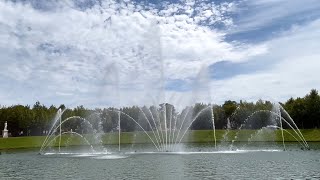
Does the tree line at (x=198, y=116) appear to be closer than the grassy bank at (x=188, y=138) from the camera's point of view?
No

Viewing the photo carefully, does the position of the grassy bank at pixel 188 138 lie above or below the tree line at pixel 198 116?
below

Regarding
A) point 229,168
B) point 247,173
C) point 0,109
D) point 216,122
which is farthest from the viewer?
point 216,122

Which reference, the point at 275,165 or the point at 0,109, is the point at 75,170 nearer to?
the point at 275,165

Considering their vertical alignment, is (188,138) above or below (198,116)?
below

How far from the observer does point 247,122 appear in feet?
444

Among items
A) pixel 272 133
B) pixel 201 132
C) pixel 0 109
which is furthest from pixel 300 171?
pixel 0 109

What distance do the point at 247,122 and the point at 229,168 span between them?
104268 millimetres

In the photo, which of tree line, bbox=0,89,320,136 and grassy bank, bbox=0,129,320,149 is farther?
tree line, bbox=0,89,320,136

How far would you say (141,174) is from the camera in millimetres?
31484

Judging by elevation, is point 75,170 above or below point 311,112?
below

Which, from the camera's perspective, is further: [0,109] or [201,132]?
[0,109]

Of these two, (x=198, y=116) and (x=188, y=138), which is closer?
(x=188, y=138)

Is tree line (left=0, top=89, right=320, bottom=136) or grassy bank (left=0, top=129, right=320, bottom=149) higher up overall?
tree line (left=0, top=89, right=320, bottom=136)

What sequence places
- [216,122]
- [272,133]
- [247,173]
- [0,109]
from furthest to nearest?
1. [216,122]
2. [0,109]
3. [272,133]
4. [247,173]
